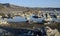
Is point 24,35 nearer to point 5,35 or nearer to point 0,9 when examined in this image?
point 5,35

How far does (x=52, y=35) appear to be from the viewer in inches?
981

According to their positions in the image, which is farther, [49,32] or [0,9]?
[0,9]

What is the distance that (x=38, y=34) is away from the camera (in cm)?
2605

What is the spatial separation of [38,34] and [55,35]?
202 cm

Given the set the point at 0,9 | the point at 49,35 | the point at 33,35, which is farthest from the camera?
the point at 0,9

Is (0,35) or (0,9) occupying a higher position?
(0,35)

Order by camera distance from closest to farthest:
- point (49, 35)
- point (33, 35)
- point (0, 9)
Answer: point (49, 35)
point (33, 35)
point (0, 9)

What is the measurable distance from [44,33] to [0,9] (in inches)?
3323

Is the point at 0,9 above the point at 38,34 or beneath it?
beneath

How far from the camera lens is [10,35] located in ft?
89.1

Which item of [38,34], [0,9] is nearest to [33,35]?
[38,34]

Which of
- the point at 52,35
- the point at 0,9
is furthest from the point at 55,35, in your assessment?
the point at 0,9

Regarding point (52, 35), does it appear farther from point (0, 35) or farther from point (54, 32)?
point (0, 35)

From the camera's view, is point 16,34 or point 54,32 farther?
point 16,34
